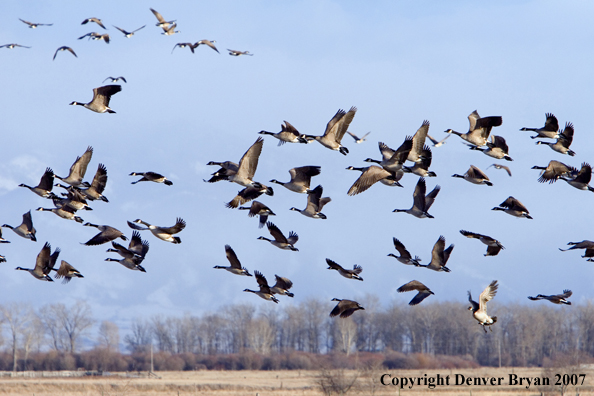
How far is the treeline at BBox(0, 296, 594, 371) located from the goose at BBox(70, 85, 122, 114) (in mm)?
49636

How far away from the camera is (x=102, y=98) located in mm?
23156

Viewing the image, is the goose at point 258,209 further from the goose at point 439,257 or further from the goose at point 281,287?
the goose at point 439,257

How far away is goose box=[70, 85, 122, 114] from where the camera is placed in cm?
2292

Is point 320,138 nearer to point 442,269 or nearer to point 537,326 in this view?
point 442,269

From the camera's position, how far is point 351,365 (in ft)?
279

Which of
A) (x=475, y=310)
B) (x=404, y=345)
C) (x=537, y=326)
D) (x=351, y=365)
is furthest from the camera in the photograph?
(x=404, y=345)

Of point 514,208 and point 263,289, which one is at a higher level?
point 514,208

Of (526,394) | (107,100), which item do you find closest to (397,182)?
(107,100)

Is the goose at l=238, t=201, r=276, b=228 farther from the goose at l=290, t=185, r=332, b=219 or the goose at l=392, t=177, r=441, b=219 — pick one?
the goose at l=392, t=177, r=441, b=219

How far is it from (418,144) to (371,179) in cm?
258

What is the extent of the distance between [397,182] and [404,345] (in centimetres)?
10811

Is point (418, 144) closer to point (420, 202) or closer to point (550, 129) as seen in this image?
point (420, 202)

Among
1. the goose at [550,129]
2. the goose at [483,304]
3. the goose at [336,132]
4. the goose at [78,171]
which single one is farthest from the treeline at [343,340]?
the goose at [78,171]

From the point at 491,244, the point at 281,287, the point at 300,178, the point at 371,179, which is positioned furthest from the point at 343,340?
the point at 371,179
